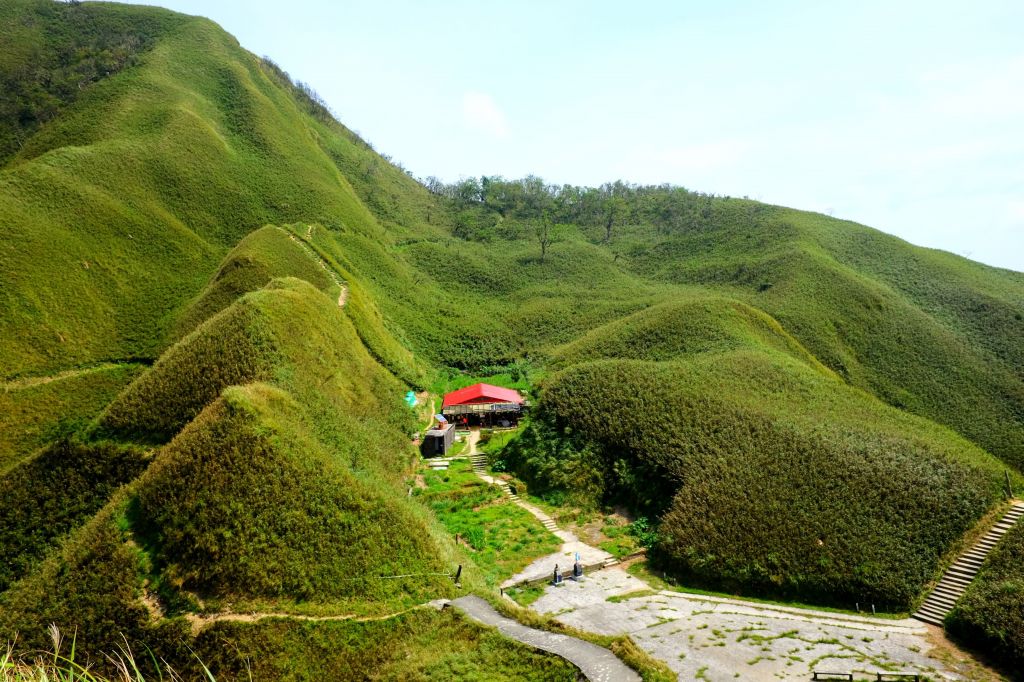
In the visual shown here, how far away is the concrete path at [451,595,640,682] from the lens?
1409 centimetres

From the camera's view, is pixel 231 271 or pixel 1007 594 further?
pixel 231 271

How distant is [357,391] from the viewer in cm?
3061

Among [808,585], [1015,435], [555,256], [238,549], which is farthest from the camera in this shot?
[555,256]

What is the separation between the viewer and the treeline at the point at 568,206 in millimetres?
105125

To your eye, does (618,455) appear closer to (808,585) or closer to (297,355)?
(808,585)

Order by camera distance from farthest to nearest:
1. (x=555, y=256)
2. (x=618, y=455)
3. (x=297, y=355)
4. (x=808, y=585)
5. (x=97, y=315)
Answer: (x=555, y=256) → (x=97, y=315) → (x=618, y=455) → (x=297, y=355) → (x=808, y=585)

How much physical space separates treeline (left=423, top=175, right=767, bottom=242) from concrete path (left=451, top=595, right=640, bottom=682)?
87465mm

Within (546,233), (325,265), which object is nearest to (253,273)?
(325,265)

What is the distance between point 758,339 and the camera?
44125 millimetres

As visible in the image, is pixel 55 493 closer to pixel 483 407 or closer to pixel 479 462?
pixel 479 462

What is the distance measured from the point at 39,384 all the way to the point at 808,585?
41.8m

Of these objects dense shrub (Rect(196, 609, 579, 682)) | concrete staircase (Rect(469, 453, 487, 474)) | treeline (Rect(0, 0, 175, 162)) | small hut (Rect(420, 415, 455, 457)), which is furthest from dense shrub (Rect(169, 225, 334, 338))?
treeline (Rect(0, 0, 175, 162))

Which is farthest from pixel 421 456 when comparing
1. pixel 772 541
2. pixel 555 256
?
pixel 555 256

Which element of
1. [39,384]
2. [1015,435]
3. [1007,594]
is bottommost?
[39,384]
